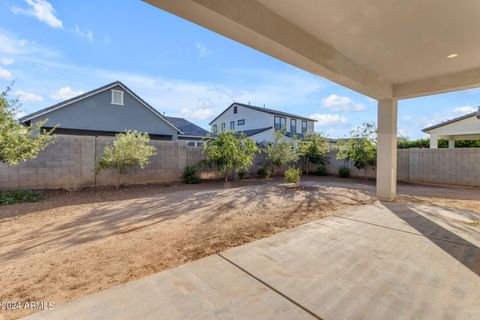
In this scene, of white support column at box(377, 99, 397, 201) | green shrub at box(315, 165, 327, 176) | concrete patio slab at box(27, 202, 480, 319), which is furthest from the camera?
green shrub at box(315, 165, 327, 176)

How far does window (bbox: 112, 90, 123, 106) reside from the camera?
13.6 m

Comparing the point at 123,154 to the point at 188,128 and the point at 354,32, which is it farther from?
the point at 188,128

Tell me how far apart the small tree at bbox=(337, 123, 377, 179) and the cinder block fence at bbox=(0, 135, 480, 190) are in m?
1.22

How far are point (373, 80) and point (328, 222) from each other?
325cm

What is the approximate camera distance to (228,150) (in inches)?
340

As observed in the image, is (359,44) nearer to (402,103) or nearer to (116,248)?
(402,103)

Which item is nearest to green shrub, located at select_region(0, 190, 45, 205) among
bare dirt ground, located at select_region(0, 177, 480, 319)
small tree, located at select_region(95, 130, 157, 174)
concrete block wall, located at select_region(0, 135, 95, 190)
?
bare dirt ground, located at select_region(0, 177, 480, 319)

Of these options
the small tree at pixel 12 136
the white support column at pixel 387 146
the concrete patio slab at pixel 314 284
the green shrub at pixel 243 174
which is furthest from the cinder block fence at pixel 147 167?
the concrete patio slab at pixel 314 284

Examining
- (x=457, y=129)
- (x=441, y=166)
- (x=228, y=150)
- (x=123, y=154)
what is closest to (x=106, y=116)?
(x=123, y=154)

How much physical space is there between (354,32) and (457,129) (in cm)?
1520

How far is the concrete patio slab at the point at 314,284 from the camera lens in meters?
1.72

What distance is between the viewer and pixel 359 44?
3670mm

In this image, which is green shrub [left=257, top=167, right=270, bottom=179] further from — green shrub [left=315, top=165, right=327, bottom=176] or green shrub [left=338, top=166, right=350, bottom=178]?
green shrub [left=338, top=166, right=350, bottom=178]

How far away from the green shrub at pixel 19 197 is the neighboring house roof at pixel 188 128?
37.3 ft
